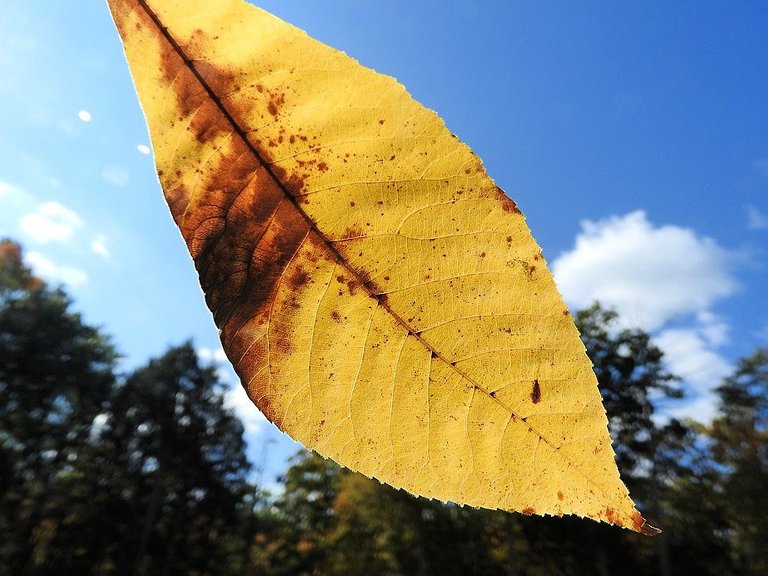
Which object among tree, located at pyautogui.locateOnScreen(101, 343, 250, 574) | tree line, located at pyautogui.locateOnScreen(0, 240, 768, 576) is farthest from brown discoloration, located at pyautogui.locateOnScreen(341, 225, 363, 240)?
tree, located at pyautogui.locateOnScreen(101, 343, 250, 574)

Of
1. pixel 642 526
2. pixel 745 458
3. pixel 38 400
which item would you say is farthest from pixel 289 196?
pixel 38 400

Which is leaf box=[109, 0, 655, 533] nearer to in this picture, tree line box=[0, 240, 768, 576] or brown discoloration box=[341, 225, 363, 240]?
brown discoloration box=[341, 225, 363, 240]

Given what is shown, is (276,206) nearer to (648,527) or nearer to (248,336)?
(248,336)

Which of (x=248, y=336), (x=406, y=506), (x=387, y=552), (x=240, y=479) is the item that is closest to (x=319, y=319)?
(x=248, y=336)

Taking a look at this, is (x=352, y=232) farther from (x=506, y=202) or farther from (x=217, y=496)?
(x=217, y=496)

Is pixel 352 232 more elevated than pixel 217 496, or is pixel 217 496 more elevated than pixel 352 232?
pixel 217 496
